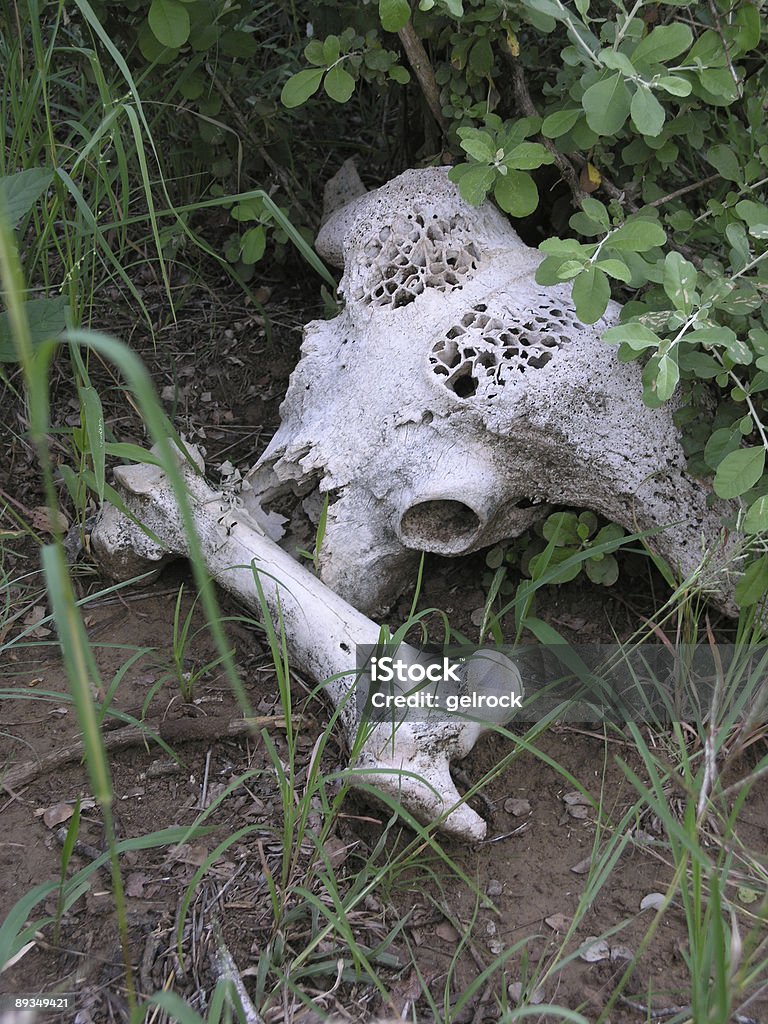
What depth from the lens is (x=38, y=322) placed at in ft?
7.06

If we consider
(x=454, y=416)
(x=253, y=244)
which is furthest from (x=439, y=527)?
(x=253, y=244)

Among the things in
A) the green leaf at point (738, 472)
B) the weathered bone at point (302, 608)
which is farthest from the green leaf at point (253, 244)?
the green leaf at point (738, 472)

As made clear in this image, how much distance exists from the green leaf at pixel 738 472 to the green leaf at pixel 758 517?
0.04 metres

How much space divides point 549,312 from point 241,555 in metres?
0.93

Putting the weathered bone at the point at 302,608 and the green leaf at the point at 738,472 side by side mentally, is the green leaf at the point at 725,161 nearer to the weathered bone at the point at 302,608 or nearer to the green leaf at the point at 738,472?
the green leaf at the point at 738,472

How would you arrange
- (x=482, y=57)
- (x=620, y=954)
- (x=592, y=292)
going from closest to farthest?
(x=620, y=954) → (x=592, y=292) → (x=482, y=57)

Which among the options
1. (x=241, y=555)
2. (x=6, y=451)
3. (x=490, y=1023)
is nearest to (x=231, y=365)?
(x=6, y=451)

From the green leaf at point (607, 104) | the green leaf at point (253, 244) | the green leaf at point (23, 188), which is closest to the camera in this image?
the green leaf at point (607, 104)

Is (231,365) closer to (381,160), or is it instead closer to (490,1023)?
(381,160)

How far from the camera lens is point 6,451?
2.71m

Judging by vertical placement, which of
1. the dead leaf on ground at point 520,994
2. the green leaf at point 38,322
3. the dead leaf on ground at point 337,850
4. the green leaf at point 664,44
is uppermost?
the green leaf at point 664,44

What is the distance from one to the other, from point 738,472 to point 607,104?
798 millimetres

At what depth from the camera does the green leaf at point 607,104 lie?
1964 mm

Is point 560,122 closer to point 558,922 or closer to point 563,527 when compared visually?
point 563,527
